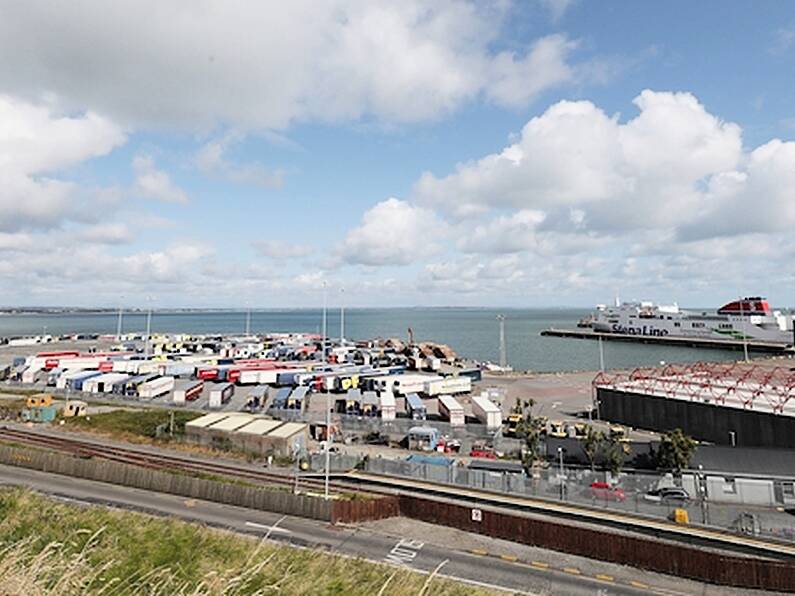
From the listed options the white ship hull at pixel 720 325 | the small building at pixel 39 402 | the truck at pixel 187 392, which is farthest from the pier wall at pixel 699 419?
the white ship hull at pixel 720 325

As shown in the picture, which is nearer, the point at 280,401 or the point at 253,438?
the point at 253,438

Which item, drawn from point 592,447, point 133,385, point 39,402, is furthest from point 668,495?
point 133,385

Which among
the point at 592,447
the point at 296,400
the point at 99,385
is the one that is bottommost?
the point at 296,400

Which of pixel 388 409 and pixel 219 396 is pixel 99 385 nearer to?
pixel 219 396

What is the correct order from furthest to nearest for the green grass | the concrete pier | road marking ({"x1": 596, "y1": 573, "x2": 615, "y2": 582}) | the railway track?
the concrete pier → the green grass → the railway track → road marking ({"x1": 596, "y1": 573, "x2": 615, "y2": 582})

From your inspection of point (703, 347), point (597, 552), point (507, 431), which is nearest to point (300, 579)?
point (597, 552)

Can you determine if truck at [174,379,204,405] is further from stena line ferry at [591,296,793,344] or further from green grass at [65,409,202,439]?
stena line ferry at [591,296,793,344]

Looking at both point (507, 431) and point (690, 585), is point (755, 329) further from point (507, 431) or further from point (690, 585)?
point (690, 585)

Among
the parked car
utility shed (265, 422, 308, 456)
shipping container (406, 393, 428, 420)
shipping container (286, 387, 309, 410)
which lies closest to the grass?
the parked car
